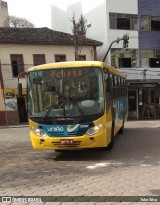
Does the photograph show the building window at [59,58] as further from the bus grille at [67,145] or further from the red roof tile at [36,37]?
the bus grille at [67,145]

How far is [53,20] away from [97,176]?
3132cm

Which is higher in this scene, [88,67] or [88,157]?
[88,67]

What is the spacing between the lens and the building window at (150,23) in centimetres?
2728

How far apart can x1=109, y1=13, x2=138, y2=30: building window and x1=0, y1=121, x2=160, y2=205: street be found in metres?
18.1

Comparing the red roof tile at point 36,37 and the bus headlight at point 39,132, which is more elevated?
the red roof tile at point 36,37

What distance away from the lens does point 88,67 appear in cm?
832

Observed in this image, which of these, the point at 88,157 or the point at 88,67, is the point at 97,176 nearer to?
the point at 88,157

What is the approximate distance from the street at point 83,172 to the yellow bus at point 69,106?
2.21 feet

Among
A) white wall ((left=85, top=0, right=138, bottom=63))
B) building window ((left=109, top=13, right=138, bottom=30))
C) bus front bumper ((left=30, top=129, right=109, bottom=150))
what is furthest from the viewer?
building window ((left=109, top=13, right=138, bottom=30))

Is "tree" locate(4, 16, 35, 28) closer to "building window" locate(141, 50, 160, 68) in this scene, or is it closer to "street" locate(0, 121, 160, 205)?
"building window" locate(141, 50, 160, 68)

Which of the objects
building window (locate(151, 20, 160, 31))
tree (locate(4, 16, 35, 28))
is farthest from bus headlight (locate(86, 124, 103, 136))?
tree (locate(4, 16, 35, 28))


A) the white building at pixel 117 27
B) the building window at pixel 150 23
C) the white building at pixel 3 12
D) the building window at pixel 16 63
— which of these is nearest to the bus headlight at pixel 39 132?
the building window at pixel 16 63

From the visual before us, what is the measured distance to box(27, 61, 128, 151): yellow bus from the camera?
26.5 feet

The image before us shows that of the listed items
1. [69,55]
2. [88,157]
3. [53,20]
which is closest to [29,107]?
[88,157]
